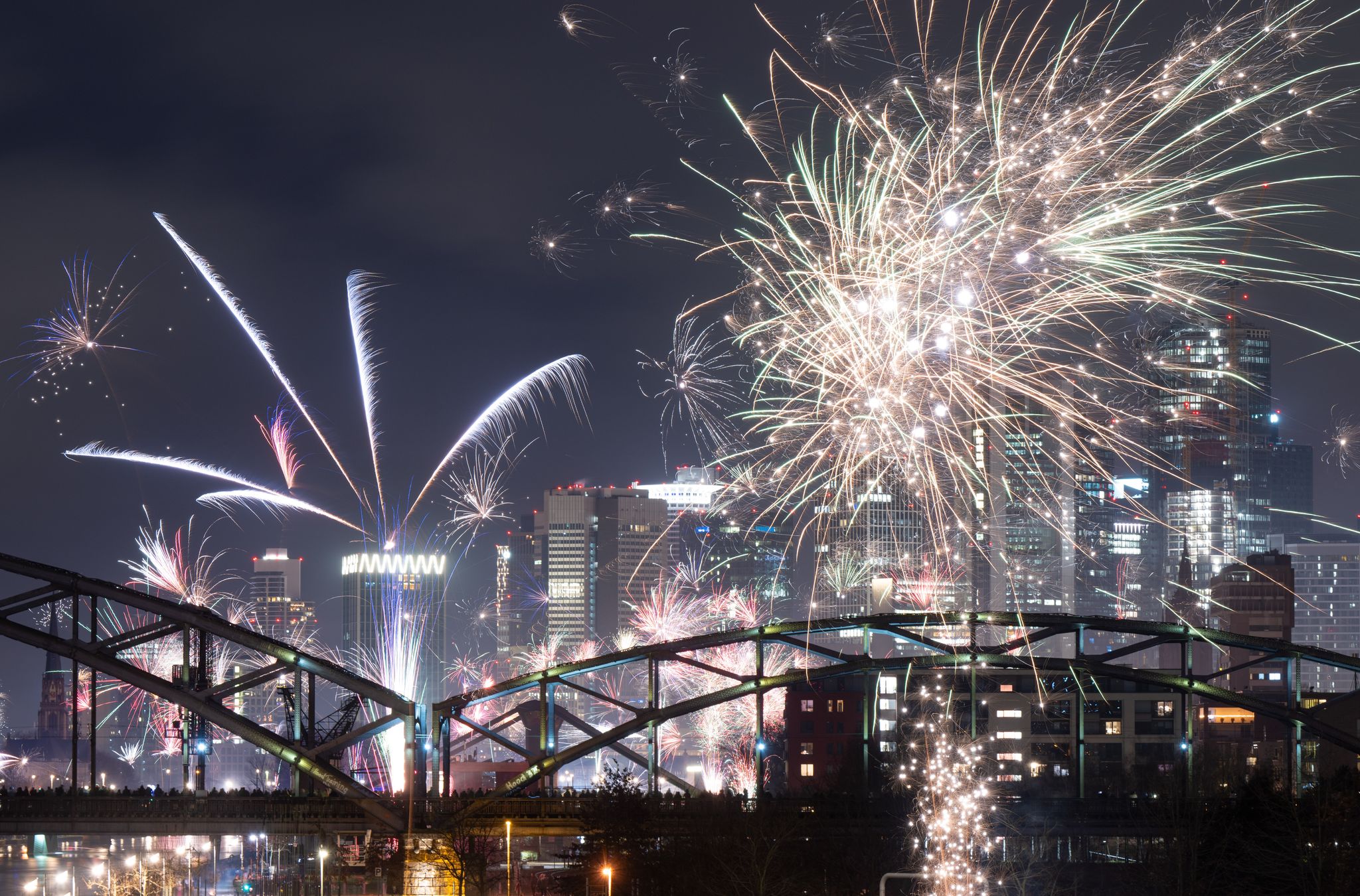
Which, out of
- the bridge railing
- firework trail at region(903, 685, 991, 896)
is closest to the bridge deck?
the bridge railing

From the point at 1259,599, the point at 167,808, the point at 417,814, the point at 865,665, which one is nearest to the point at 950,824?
the point at 865,665

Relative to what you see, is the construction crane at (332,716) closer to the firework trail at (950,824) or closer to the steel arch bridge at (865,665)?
the steel arch bridge at (865,665)

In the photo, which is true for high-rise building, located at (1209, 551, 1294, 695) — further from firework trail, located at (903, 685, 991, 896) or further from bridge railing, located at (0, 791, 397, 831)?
bridge railing, located at (0, 791, 397, 831)

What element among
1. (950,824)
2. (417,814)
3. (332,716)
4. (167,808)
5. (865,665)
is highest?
(865,665)

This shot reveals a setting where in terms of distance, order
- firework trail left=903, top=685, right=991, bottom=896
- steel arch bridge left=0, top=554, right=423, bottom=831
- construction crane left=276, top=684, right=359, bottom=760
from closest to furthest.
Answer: firework trail left=903, top=685, right=991, bottom=896, steel arch bridge left=0, top=554, right=423, bottom=831, construction crane left=276, top=684, right=359, bottom=760

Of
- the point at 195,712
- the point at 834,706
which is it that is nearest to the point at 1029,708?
the point at 834,706

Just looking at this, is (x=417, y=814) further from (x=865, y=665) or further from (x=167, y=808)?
(x=865, y=665)

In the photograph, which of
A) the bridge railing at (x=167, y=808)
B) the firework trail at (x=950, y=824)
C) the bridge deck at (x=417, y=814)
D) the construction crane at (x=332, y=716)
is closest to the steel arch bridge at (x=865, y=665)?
the bridge deck at (x=417, y=814)

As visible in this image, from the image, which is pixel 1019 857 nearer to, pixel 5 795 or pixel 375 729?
pixel 375 729

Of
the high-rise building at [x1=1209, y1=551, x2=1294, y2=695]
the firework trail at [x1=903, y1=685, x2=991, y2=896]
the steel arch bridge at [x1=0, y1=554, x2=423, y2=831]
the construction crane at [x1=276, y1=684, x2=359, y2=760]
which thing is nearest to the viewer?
the firework trail at [x1=903, y1=685, x2=991, y2=896]
